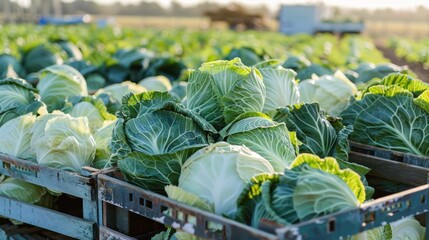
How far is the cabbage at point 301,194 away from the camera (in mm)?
2068

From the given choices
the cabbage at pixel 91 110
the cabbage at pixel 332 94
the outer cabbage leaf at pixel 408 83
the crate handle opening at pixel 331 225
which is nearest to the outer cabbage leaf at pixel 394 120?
the outer cabbage leaf at pixel 408 83

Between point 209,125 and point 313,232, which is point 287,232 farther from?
point 209,125

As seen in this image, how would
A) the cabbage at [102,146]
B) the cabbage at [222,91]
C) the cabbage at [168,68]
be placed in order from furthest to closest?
the cabbage at [168,68] < the cabbage at [102,146] < the cabbage at [222,91]

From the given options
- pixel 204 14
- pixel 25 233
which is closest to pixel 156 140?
pixel 25 233

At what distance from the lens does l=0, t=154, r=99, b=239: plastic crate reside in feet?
8.83

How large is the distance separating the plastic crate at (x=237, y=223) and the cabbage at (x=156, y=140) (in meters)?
0.11

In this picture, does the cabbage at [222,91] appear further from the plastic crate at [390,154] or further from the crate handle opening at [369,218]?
the crate handle opening at [369,218]

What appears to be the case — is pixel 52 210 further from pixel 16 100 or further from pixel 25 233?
pixel 16 100

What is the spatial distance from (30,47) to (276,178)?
595 centimetres

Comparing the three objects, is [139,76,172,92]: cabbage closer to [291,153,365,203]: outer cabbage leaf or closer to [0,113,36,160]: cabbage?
[0,113,36,160]: cabbage

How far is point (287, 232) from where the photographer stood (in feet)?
5.92

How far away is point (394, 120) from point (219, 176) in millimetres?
1352

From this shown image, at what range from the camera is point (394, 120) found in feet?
10.4

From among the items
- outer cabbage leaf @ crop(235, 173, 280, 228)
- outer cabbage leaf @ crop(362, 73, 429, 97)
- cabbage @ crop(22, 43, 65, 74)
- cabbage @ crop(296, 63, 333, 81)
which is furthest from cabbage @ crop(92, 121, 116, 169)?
cabbage @ crop(22, 43, 65, 74)
